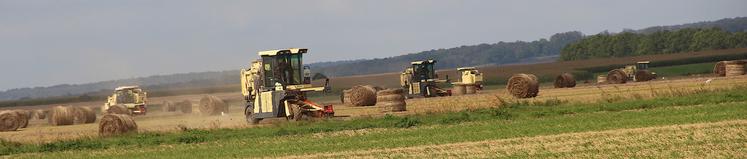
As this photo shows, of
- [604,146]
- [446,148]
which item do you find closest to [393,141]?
[446,148]

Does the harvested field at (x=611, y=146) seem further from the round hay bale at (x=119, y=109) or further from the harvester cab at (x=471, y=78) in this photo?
the harvester cab at (x=471, y=78)

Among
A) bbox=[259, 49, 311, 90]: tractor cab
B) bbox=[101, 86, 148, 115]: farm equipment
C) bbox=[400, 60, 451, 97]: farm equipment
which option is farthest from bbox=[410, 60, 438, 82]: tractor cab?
bbox=[259, 49, 311, 90]: tractor cab

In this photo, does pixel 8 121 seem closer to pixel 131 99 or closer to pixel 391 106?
pixel 131 99

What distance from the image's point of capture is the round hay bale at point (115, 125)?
34781 millimetres

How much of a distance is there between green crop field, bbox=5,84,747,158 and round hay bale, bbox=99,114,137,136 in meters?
2.78

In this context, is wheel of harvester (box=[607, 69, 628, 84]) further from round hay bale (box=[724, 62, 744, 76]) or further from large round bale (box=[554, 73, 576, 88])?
round hay bale (box=[724, 62, 744, 76])

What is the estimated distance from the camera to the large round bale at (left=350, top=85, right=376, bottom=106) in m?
51.7

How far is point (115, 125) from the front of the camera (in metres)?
35.0

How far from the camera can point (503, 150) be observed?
19938 millimetres

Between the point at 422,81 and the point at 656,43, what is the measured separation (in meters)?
82.5

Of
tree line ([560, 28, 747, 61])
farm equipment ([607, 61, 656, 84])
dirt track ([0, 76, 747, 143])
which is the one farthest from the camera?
tree line ([560, 28, 747, 61])

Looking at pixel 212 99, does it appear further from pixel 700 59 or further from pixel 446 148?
pixel 700 59

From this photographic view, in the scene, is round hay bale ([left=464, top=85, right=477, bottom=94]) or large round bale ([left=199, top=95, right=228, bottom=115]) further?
round hay bale ([left=464, top=85, right=477, bottom=94])

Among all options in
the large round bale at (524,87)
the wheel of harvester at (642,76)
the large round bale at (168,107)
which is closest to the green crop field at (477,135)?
the large round bale at (524,87)
